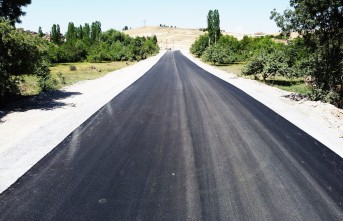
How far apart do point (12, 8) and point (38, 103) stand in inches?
215

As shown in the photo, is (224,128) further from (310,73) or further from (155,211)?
(310,73)

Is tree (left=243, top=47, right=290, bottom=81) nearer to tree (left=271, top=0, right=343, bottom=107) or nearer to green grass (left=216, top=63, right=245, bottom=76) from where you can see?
green grass (left=216, top=63, right=245, bottom=76)

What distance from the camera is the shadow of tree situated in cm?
1380

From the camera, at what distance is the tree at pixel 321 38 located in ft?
51.2

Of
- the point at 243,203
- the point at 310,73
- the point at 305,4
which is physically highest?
the point at 305,4

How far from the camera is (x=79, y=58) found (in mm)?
67625

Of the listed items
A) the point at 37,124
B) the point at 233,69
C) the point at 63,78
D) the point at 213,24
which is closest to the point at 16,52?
the point at 37,124

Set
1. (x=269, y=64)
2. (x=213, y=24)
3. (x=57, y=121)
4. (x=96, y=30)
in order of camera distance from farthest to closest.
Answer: (x=96, y=30), (x=213, y=24), (x=269, y=64), (x=57, y=121)

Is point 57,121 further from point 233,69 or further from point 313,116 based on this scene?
point 233,69

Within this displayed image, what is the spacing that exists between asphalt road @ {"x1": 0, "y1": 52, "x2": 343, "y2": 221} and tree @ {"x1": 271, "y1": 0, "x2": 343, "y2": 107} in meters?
6.37

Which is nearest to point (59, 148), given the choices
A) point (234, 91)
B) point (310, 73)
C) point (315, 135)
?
point (315, 135)

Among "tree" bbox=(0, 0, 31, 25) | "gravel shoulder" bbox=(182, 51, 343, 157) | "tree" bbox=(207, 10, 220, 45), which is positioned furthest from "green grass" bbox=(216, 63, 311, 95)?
"tree" bbox=(207, 10, 220, 45)

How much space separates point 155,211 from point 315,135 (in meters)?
6.49

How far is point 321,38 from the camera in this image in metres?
16.3
